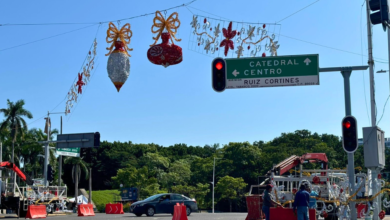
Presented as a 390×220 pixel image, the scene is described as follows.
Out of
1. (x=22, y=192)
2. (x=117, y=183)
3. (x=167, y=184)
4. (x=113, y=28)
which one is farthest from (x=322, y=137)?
(x=113, y=28)

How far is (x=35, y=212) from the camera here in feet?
95.5

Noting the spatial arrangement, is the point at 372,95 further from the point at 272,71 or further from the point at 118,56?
the point at 118,56

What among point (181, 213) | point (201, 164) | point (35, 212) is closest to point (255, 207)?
point (181, 213)

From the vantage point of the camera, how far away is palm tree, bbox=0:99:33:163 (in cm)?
6047

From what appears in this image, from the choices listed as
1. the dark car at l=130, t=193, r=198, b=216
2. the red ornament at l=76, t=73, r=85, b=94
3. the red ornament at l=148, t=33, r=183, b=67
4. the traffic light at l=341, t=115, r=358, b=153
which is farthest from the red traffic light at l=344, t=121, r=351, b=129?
the dark car at l=130, t=193, r=198, b=216

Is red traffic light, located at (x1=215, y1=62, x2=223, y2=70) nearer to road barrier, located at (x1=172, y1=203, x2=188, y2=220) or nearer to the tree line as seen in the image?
road barrier, located at (x1=172, y1=203, x2=188, y2=220)

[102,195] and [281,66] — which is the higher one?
[281,66]

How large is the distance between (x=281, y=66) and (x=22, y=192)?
22.0 m

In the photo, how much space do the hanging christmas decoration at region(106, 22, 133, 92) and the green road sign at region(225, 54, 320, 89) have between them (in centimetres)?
412

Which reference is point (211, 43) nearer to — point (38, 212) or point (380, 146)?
point (380, 146)

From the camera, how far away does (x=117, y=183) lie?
7438 cm

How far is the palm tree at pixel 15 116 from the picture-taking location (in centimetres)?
6047

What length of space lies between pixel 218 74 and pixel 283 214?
5275mm

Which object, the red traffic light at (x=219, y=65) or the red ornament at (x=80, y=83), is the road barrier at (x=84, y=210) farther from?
the red traffic light at (x=219, y=65)
